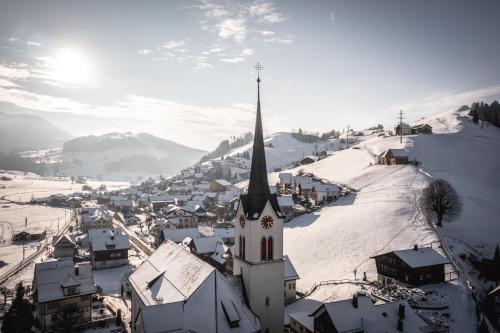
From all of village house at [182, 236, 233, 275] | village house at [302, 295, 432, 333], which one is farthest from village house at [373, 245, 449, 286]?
village house at [182, 236, 233, 275]

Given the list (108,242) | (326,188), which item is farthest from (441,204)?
(108,242)

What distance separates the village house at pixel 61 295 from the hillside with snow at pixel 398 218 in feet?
98.5

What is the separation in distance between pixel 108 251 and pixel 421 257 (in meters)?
56.6

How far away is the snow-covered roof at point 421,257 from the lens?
46.9 meters

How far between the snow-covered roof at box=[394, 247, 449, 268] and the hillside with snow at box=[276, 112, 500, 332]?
3.42 m

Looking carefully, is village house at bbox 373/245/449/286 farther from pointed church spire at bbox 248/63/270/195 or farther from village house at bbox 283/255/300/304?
pointed church spire at bbox 248/63/270/195

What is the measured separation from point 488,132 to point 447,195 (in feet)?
314

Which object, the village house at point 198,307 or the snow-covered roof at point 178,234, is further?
the snow-covered roof at point 178,234

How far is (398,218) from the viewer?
67.5 metres

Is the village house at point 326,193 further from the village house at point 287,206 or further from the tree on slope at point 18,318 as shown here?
the tree on slope at point 18,318

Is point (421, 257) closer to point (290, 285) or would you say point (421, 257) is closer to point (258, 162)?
point (290, 285)

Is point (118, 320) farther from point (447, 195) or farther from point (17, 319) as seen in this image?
point (447, 195)

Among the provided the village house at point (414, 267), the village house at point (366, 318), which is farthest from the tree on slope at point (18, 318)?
the village house at point (414, 267)

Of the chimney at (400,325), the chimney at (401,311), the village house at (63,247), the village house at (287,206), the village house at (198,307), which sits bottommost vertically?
the village house at (63,247)
